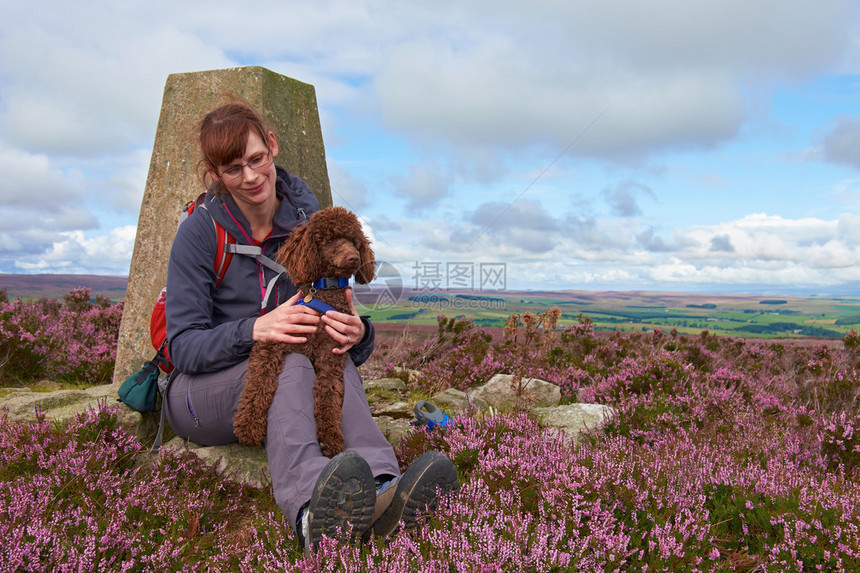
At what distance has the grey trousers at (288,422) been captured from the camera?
8.07ft

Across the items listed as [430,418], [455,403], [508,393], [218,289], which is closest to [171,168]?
[218,289]

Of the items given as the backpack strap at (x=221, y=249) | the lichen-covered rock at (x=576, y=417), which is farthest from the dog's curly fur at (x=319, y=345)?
the lichen-covered rock at (x=576, y=417)

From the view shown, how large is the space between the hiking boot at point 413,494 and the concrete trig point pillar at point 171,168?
10.6 feet

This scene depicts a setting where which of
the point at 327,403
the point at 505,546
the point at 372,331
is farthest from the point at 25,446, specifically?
the point at 505,546

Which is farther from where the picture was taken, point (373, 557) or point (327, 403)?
point (327, 403)

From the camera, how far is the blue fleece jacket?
113 inches

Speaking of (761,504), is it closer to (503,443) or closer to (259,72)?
(503,443)

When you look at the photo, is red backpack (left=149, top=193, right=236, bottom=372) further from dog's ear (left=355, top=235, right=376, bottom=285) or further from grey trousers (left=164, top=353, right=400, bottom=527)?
dog's ear (left=355, top=235, right=376, bottom=285)

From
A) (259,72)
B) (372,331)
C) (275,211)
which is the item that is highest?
(259,72)

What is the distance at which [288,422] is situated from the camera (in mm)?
2605

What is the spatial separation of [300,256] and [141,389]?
1.69m

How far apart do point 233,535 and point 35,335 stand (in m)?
5.33

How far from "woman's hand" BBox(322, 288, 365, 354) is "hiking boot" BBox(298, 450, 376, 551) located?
0.85 meters

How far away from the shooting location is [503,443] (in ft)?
11.3
